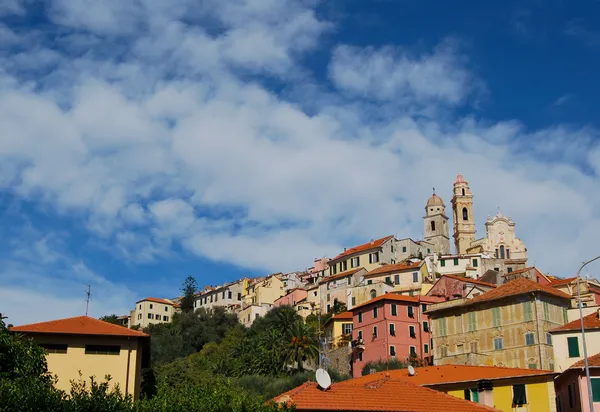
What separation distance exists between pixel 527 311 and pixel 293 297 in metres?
66.9

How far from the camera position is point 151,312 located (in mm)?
153375

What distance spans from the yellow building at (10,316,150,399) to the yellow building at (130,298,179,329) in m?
109

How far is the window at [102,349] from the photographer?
42969 millimetres

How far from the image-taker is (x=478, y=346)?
6097 cm

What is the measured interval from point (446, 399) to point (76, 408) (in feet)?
63.1

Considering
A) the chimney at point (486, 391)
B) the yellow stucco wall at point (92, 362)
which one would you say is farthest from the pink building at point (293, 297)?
the yellow stucco wall at point (92, 362)

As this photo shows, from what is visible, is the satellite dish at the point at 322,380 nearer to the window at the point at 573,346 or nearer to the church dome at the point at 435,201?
the window at the point at 573,346

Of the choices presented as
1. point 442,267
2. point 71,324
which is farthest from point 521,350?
point 442,267

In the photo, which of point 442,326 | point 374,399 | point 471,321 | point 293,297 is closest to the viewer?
point 374,399

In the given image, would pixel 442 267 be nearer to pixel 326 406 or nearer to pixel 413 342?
Result: pixel 413 342

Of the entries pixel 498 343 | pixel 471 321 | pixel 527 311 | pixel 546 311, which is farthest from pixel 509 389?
pixel 471 321

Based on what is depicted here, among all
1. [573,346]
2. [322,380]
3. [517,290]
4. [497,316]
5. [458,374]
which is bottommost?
[322,380]

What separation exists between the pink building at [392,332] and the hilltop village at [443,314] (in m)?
0.13

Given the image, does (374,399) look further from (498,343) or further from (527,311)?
(498,343)
